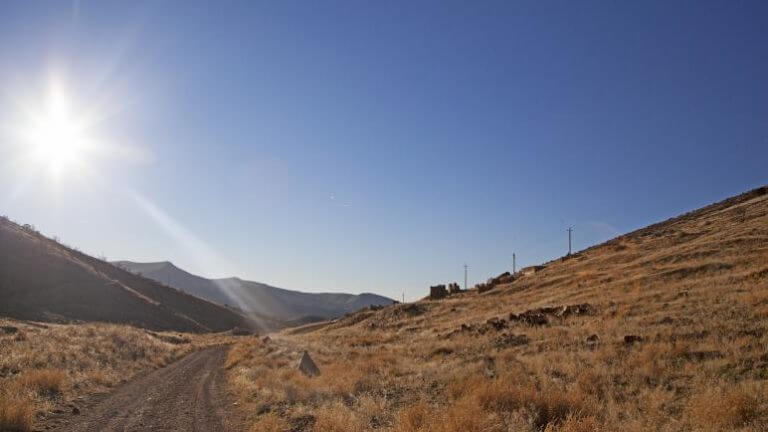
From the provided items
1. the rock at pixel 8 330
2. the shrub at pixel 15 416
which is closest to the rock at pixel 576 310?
the shrub at pixel 15 416

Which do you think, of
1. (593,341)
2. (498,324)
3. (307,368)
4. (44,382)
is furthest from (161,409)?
(498,324)

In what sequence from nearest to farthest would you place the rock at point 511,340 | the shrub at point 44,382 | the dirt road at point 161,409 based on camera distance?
1. the dirt road at point 161,409
2. the shrub at point 44,382
3. the rock at point 511,340

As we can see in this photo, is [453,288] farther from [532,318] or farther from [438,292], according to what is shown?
[532,318]

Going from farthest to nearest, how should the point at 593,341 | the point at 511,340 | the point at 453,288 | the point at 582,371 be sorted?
the point at 453,288 < the point at 511,340 < the point at 593,341 < the point at 582,371

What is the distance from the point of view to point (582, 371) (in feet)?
45.0

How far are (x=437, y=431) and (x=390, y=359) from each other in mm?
13367

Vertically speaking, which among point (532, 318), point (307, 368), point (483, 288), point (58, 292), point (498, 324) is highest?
point (483, 288)

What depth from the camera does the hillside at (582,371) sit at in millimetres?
9688

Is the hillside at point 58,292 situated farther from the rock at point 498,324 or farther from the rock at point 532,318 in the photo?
the rock at point 532,318

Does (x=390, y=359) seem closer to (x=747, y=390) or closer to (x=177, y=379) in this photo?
(x=177, y=379)

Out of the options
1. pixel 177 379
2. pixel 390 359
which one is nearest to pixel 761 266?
pixel 390 359

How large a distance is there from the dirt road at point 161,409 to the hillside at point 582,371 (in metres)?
0.94

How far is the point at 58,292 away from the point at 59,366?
53920 mm

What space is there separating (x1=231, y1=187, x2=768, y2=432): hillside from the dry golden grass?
5175 mm
